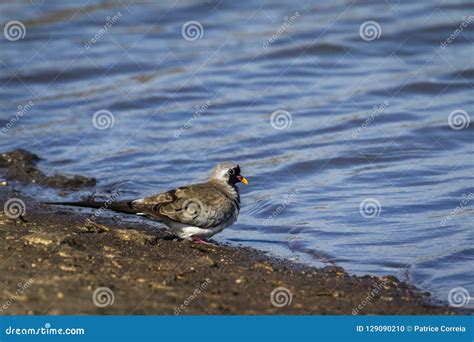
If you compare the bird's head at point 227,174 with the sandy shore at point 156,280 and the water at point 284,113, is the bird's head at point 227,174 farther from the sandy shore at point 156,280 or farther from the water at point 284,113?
the sandy shore at point 156,280

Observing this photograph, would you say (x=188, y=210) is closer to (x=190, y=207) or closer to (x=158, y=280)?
(x=190, y=207)

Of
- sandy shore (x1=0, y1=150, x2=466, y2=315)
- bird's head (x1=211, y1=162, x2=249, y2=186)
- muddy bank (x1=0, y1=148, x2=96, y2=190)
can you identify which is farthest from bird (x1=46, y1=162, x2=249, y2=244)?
muddy bank (x1=0, y1=148, x2=96, y2=190)

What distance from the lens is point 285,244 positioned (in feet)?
33.6

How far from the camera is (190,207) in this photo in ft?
31.7

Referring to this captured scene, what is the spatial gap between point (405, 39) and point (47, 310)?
43.4 ft

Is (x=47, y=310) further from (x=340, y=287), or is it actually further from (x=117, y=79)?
(x=117, y=79)

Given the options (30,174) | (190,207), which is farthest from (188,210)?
(30,174)

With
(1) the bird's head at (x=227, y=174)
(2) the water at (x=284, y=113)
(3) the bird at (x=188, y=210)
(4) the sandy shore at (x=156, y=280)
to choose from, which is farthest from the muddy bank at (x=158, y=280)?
(1) the bird's head at (x=227, y=174)

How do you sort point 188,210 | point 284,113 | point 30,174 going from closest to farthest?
1. point 188,210
2. point 30,174
3. point 284,113

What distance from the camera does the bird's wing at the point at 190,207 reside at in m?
9.62

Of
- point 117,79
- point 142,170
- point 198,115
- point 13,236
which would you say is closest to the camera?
point 13,236

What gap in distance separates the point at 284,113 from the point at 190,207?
5.90 metres

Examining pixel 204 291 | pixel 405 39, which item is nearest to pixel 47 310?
pixel 204 291

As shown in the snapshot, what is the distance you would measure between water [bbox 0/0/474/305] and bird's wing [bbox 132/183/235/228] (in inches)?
26.7
